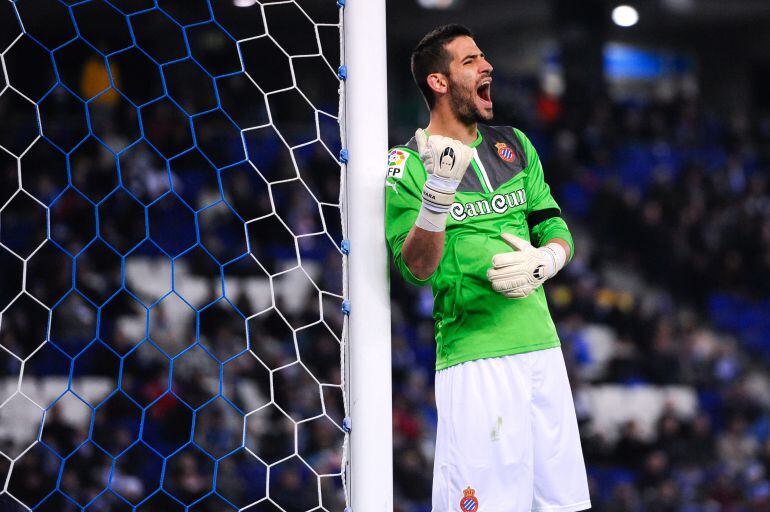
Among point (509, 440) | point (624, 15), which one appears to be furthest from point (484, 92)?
point (624, 15)

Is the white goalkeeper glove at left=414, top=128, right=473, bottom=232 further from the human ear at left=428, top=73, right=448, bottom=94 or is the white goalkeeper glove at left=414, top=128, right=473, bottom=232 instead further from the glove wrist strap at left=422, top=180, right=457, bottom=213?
the human ear at left=428, top=73, right=448, bottom=94

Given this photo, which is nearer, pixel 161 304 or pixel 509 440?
pixel 509 440

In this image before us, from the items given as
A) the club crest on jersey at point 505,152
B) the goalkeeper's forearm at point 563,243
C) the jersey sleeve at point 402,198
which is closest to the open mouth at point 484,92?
the club crest on jersey at point 505,152

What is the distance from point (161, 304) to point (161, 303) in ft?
0.32

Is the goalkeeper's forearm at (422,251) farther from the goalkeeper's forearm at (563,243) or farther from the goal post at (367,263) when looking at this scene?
the goalkeeper's forearm at (563,243)

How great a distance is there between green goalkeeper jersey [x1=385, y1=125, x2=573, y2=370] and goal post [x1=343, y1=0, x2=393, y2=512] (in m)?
0.06

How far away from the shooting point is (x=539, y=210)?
9.59ft

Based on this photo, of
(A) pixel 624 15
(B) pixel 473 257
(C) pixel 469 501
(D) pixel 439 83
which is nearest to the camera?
(C) pixel 469 501

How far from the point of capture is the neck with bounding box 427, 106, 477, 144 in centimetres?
287

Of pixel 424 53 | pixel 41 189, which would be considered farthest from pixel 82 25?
pixel 424 53

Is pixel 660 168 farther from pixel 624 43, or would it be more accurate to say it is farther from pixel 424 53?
pixel 424 53

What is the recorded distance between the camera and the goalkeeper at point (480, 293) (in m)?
2.62

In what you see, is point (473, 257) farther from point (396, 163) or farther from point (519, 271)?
point (396, 163)

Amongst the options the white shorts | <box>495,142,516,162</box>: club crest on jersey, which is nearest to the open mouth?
<box>495,142,516,162</box>: club crest on jersey
